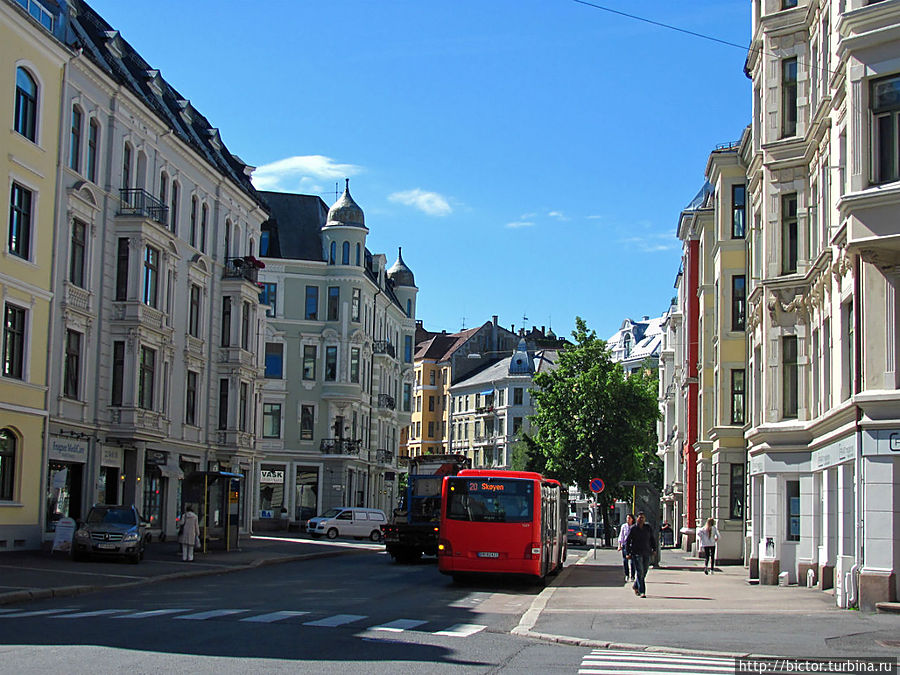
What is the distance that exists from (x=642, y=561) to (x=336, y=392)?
161ft

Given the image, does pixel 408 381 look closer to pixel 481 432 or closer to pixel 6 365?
pixel 481 432

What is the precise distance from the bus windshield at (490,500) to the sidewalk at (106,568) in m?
6.88

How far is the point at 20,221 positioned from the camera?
1312 inches

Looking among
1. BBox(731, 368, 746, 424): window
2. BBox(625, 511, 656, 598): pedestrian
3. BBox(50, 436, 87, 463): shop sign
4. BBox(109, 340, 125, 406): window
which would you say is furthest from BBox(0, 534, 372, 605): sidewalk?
BBox(731, 368, 746, 424): window

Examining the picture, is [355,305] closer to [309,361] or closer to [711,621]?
[309,361]

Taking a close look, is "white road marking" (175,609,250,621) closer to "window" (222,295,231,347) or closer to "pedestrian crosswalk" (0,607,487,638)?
"pedestrian crosswalk" (0,607,487,638)

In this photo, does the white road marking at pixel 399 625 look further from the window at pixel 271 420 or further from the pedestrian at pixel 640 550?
the window at pixel 271 420

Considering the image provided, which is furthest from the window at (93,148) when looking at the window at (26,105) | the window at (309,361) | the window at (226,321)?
the window at (309,361)

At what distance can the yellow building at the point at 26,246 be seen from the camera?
1270 inches

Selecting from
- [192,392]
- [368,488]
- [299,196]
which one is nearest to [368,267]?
[299,196]

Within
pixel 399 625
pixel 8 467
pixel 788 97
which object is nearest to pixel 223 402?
pixel 8 467

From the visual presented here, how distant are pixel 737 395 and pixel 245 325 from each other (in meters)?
22.2

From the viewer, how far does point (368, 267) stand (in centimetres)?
8194

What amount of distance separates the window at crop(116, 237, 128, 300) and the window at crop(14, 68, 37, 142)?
21.4ft
